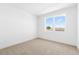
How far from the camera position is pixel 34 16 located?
6.24 feet

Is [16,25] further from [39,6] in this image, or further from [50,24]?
[50,24]

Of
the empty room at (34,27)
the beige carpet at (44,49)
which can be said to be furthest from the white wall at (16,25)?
the beige carpet at (44,49)

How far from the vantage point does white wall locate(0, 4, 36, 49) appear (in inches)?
69.1

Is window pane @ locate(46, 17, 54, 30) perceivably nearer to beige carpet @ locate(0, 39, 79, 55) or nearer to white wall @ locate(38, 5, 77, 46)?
white wall @ locate(38, 5, 77, 46)

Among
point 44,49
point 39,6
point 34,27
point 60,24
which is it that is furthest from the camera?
point 44,49

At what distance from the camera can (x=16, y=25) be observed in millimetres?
1770

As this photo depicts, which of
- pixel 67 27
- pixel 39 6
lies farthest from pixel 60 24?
pixel 39 6

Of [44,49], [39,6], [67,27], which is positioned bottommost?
[44,49]

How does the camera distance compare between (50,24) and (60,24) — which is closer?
(60,24)

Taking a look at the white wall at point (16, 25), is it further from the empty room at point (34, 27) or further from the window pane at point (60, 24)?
the window pane at point (60, 24)

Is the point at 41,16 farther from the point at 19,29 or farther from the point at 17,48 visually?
the point at 17,48

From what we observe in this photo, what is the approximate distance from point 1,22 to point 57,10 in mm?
1369

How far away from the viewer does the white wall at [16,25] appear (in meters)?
1.75

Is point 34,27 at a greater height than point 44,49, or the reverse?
point 34,27
